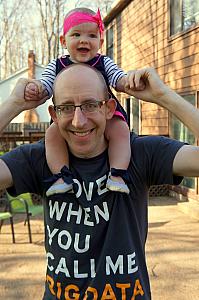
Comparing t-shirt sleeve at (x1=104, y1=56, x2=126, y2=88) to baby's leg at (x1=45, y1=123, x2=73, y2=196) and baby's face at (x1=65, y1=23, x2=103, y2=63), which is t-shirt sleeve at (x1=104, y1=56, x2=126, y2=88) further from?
baby's leg at (x1=45, y1=123, x2=73, y2=196)

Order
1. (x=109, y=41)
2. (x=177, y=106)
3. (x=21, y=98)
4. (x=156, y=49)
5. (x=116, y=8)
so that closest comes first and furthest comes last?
(x=177, y=106), (x=21, y=98), (x=156, y=49), (x=116, y=8), (x=109, y=41)

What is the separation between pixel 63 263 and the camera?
167 centimetres

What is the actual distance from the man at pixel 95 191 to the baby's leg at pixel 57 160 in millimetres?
35

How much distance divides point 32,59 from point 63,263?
23768mm

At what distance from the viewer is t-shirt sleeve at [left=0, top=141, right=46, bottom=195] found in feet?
5.70

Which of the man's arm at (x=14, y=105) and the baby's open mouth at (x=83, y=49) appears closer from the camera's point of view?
the man's arm at (x=14, y=105)

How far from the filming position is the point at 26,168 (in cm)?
174

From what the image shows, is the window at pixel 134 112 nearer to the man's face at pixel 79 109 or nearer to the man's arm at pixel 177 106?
the man's arm at pixel 177 106

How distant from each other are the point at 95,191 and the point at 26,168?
296 millimetres

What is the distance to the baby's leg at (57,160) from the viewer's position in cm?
169

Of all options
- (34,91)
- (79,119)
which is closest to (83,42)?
(34,91)

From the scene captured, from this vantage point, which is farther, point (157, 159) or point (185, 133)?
point (185, 133)

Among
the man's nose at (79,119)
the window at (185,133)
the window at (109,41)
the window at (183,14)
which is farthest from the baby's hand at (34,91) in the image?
the window at (109,41)

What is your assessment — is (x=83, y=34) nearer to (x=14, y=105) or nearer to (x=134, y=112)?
(x=14, y=105)
